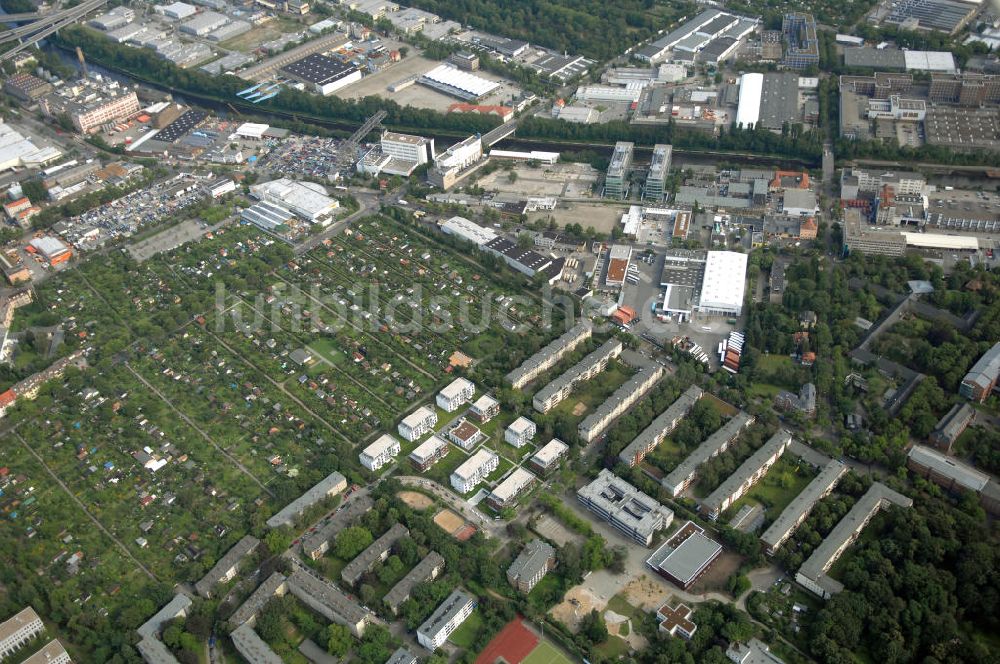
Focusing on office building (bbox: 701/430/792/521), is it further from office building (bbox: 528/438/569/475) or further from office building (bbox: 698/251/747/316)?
office building (bbox: 698/251/747/316)

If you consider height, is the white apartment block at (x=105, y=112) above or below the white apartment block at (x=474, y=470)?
above

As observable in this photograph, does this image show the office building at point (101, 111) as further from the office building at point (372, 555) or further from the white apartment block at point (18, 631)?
the office building at point (372, 555)

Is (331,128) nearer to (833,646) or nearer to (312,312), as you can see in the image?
(312,312)

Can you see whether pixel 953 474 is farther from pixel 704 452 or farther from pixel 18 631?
pixel 18 631

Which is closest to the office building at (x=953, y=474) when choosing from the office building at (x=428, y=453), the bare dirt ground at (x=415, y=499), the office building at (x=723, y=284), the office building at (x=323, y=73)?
the office building at (x=723, y=284)

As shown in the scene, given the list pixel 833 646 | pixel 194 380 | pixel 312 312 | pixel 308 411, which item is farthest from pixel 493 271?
→ pixel 833 646

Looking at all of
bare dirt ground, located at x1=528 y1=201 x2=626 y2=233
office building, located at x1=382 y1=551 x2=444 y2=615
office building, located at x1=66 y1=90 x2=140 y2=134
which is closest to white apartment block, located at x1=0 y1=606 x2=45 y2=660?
office building, located at x1=382 y1=551 x2=444 y2=615

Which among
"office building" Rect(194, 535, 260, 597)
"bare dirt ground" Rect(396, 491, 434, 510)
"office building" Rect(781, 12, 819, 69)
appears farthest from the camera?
"office building" Rect(781, 12, 819, 69)
